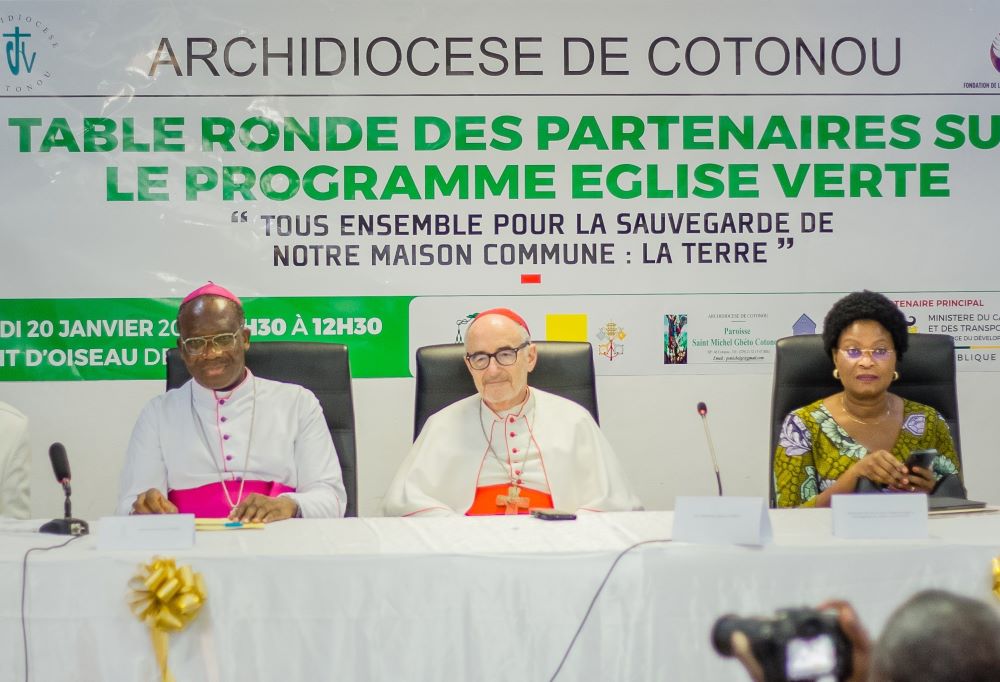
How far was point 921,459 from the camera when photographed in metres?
3.07

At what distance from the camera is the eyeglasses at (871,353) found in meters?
3.62

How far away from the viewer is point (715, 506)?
242 cm

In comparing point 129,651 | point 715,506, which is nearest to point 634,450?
point 715,506

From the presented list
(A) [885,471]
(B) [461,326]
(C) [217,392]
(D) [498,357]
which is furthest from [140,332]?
(A) [885,471]

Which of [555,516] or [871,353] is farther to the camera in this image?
[871,353]

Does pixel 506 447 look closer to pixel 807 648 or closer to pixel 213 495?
pixel 213 495

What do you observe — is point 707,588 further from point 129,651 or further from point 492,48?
point 492,48

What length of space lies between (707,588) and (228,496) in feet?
6.03

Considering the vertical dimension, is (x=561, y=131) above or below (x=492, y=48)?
below

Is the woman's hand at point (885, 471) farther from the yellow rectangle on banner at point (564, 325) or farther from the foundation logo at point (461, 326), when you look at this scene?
the foundation logo at point (461, 326)

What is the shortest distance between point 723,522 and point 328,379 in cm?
183

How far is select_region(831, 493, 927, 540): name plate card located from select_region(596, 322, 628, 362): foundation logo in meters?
2.33

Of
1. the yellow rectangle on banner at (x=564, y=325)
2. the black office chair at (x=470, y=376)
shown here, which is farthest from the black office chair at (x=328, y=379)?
the yellow rectangle on banner at (x=564, y=325)

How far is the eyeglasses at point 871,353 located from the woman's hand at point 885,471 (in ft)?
1.76
